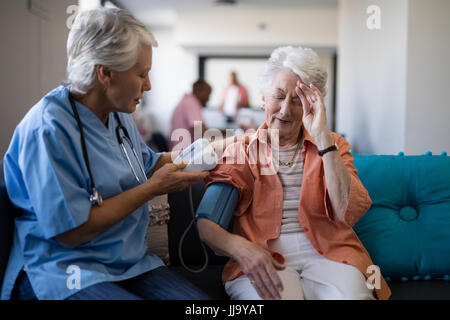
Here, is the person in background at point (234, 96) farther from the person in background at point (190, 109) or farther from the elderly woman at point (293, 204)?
the elderly woman at point (293, 204)

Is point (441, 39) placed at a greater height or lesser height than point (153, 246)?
greater

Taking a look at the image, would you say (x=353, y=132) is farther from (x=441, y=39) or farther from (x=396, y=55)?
(x=441, y=39)

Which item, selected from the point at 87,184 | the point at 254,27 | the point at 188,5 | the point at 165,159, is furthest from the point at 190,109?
the point at 87,184

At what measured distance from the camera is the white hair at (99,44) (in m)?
1.10

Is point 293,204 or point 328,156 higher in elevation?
point 328,156

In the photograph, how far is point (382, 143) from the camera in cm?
284

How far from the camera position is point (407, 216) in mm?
1624

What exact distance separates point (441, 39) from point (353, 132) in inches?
60.6

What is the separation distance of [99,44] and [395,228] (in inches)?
48.9

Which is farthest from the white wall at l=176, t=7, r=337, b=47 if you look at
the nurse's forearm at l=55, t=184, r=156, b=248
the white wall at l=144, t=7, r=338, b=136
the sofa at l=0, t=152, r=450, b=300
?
the nurse's forearm at l=55, t=184, r=156, b=248

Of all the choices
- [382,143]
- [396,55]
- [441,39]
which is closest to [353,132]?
[382,143]

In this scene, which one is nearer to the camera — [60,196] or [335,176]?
[60,196]

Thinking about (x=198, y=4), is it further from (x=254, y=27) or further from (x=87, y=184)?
(x=87, y=184)

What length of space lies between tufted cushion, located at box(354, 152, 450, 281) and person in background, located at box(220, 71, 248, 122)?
251 inches
